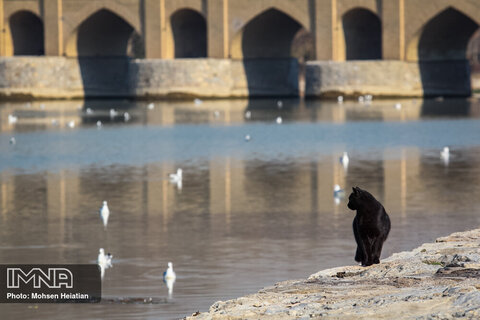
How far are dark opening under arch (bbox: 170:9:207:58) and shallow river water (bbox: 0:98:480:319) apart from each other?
12967 millimetres

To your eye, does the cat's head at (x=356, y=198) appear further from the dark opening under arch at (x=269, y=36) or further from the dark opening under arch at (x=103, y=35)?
the dark opening under arch at (x=103, y=35)

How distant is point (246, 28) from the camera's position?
44062 mm

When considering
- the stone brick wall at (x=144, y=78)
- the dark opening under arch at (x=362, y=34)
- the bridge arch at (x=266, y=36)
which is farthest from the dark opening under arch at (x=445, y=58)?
the stone brick wall at (x=144, y=78)

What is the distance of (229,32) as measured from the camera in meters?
43.3

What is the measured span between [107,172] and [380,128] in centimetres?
1045

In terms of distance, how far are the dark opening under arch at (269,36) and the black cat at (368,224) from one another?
35597 mm

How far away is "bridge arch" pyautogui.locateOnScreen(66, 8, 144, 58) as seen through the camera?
4639cm

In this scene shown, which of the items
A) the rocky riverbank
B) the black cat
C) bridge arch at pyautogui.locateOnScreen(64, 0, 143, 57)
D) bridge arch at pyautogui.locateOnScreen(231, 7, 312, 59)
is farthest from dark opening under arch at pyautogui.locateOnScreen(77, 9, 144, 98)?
the rocky riverbank

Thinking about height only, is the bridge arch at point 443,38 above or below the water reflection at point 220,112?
above

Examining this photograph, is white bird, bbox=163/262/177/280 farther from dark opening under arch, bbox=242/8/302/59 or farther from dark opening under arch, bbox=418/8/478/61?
dark opening under arch, bbox=242/8/302/59

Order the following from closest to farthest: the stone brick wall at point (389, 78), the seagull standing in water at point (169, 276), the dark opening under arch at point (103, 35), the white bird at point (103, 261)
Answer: the seagull standing in water at point (169, 276)
the white bird at point (103, 261)
the stone brick wall at point (389, 78)
the dark opening under arch at point (103, 35)

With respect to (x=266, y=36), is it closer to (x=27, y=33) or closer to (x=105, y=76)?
(x=105, y=76)

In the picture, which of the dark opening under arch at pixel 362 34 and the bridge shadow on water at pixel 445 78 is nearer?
the bridge shadow on water at pixel 445 78

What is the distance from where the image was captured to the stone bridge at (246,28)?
133ft
